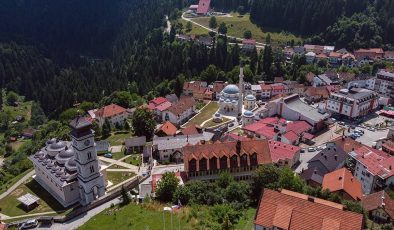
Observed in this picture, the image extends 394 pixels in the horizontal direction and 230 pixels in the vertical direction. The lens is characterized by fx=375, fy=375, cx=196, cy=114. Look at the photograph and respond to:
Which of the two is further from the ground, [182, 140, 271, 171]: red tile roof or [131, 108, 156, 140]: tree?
[182, 140, 271, 171]: red tile roof

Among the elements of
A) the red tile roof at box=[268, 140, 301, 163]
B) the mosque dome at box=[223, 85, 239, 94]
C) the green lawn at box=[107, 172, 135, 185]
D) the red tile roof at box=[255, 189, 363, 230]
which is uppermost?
the red tile roof at box=[255, 189, 363, 230]

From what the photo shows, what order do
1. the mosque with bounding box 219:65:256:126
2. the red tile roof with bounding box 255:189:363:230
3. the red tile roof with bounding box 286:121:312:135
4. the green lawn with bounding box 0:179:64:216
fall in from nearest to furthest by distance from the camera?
the red tile roof with bounding box 255:189:363:230 → the green lawn with bounding box 0:179:64:216 → the red tile roof with bounding box 286:121:312:135 → the mosque with bounding box 219:65:256:126

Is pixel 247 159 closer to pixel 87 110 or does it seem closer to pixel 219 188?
pixel 219 188

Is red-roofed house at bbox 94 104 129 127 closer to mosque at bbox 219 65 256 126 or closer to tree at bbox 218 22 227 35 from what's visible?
mosque at bbox 219 65 256 126

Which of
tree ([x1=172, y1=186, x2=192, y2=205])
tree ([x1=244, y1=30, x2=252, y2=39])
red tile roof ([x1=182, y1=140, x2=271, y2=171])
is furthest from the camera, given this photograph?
tree ([x1=244, y1=30, x2=252, y2=39])

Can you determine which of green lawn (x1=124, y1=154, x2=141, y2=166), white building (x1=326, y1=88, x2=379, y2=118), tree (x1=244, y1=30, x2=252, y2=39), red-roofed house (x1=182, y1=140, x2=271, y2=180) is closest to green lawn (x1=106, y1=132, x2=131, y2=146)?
green lawn (x1=124, y1=154, x2=141, y2=166)

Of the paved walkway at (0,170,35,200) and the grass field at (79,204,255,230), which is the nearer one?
the grass field at (79,204,255,230)
